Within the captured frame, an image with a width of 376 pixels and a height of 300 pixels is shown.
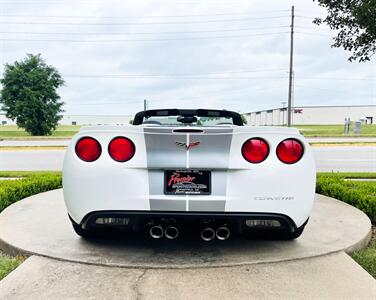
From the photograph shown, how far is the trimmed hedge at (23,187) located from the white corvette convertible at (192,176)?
104 inches

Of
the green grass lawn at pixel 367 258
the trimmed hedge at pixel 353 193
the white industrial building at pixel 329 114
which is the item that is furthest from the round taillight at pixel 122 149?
the white industrial building at pixel 329 114

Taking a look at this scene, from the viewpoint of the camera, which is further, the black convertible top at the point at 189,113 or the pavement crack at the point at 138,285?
the black convertible top at the point at 189,113

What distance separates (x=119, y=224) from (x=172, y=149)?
0.69 metres

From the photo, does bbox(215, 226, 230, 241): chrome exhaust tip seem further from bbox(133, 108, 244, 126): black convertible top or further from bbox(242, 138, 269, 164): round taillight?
bbox(133, 108, 244, 126): black convertible top

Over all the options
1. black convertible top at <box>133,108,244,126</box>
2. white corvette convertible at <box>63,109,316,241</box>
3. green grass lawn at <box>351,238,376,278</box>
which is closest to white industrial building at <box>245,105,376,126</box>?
black convertible top at <box>133,108,244,126</box>

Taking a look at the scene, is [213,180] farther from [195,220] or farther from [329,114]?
[329,114]

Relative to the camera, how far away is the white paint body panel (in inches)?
109

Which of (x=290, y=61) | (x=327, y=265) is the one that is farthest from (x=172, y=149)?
(x=290, y=61)

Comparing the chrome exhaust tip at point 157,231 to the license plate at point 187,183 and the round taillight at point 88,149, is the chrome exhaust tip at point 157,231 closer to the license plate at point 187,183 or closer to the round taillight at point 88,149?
the license plate at point 187,183

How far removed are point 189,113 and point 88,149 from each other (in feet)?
4.90

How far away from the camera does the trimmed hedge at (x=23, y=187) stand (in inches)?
199

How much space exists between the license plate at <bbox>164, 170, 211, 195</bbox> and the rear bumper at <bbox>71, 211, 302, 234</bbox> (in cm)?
15

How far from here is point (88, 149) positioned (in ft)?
9.43

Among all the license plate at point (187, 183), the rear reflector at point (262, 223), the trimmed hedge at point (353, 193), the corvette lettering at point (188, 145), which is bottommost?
the trimmed hedge at point (353, 193)
